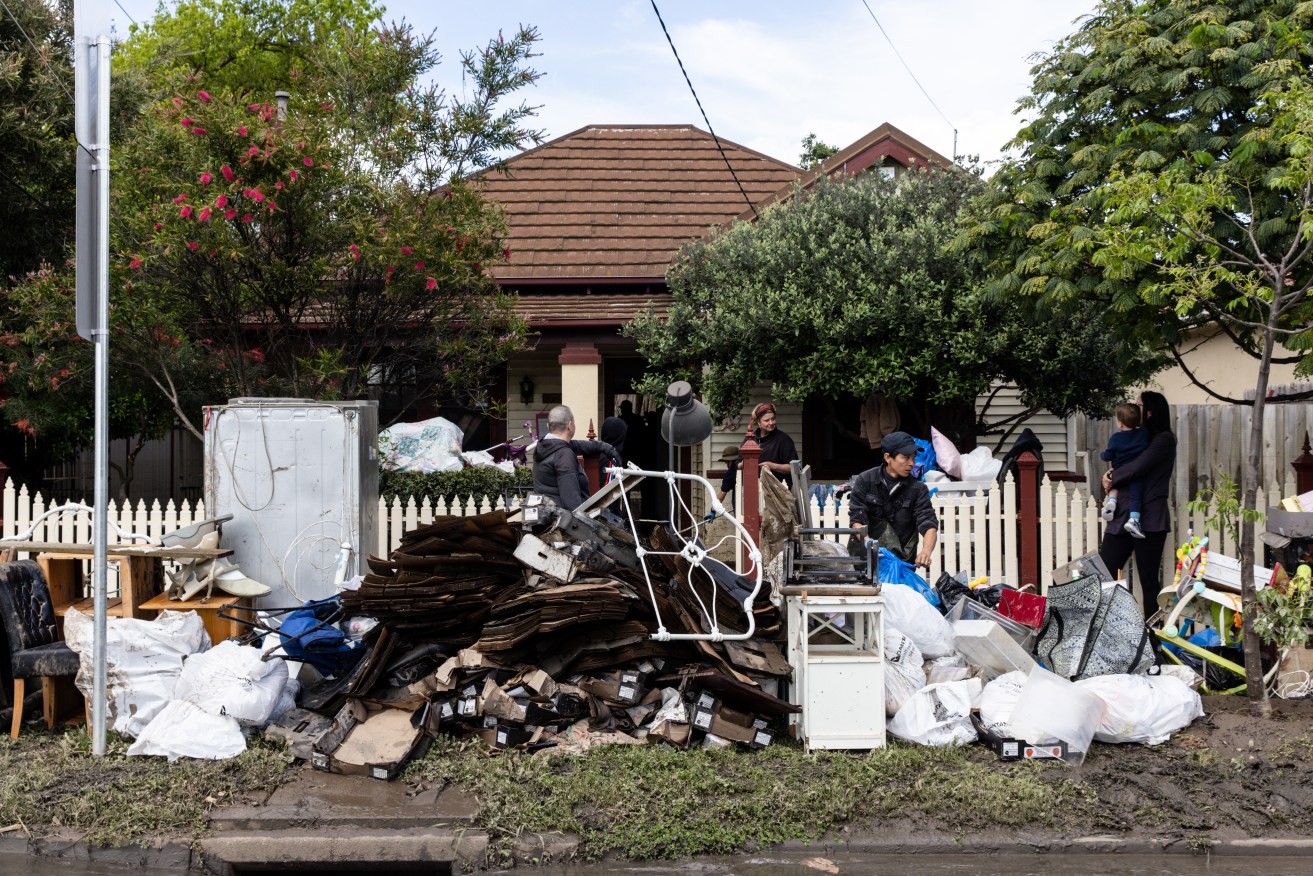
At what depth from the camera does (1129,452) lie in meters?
8.74

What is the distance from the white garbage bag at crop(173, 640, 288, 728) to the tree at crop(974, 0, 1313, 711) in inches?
221

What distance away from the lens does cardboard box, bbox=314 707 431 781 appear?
5559 millimetres

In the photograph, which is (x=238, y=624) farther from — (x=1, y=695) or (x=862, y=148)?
(x=862, y=148)

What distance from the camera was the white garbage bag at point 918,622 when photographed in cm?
670

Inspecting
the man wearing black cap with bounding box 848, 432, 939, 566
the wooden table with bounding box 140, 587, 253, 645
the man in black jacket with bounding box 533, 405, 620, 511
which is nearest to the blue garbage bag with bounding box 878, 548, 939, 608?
the man wearing black cap with bounding box 848, 432, 939, 566

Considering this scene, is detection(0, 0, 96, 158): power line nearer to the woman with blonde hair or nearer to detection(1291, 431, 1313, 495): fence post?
the woman with blonde hair

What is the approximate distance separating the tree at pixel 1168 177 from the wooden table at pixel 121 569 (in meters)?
6.19

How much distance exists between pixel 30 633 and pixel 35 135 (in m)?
6.88

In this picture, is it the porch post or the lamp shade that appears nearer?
the lamp shade

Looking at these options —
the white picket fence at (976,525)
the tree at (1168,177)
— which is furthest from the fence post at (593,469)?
the tree at (1168,177)

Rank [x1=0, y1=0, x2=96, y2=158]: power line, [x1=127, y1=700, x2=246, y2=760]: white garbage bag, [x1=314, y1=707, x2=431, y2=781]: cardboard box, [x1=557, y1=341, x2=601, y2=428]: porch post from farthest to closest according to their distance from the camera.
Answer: [x1=557, y1=341, x2=601, y2=428]: porch post → [x1=0, y1=0, x2=96, y2=158]: power line → [x1=127, y1=700, x2=246, y2=760]: white garbage bag → [x1=314, y1=707, x2=431, y2=781]: cardboard box

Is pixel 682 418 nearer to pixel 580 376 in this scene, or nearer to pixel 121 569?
pixel 121 569

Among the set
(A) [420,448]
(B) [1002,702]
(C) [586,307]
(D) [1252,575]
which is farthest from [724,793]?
(C) [586,307]

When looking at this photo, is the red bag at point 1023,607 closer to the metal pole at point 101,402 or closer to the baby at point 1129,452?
the baby at point 1129,452
